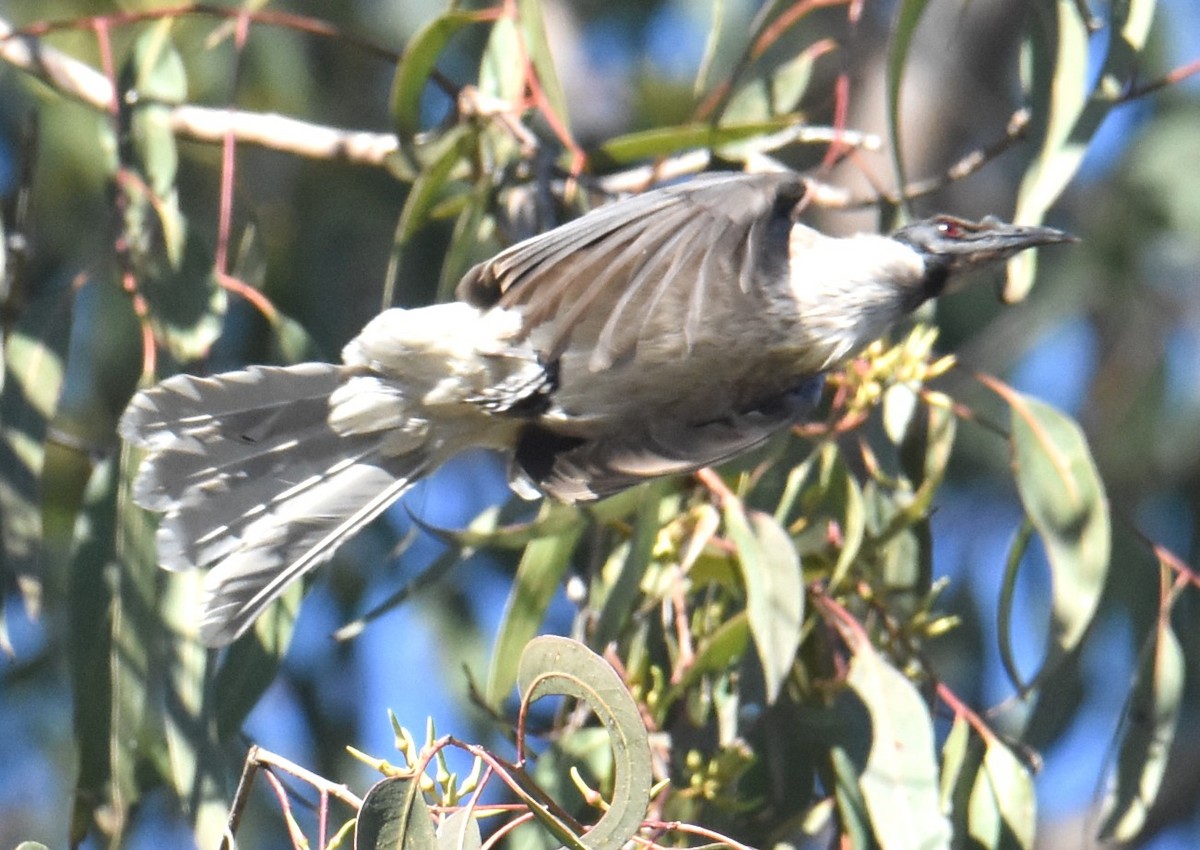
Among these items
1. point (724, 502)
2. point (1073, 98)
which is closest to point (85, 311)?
point (724, 502)

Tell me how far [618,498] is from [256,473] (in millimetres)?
543

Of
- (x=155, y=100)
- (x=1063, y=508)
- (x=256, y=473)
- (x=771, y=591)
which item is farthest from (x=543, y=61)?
(x=1063, y=508)

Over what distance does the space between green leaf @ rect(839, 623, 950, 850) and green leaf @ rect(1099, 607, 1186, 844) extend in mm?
379

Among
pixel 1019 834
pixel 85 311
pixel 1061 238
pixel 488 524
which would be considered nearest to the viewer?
pixel 1019 834

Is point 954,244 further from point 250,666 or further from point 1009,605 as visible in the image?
point 250,666

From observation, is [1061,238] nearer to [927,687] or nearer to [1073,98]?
[1073,98]

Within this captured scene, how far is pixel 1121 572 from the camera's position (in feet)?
9.25

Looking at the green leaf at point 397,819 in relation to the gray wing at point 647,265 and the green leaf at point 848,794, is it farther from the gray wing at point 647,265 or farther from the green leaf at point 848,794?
the green leaf at point 848,794

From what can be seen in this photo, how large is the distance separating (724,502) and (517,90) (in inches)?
30.8

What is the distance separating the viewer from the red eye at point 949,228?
2.73 m

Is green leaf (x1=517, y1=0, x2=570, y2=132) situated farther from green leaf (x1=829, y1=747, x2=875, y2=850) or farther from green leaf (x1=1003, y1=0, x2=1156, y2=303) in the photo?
green leaf (x1=829, y1=747, x2=875, y2=850)

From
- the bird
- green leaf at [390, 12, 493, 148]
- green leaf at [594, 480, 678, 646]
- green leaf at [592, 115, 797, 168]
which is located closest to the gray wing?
the bird

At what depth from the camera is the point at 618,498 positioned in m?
2.47

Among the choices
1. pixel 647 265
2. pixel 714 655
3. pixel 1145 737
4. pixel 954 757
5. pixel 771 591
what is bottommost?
pixel 1145 737
